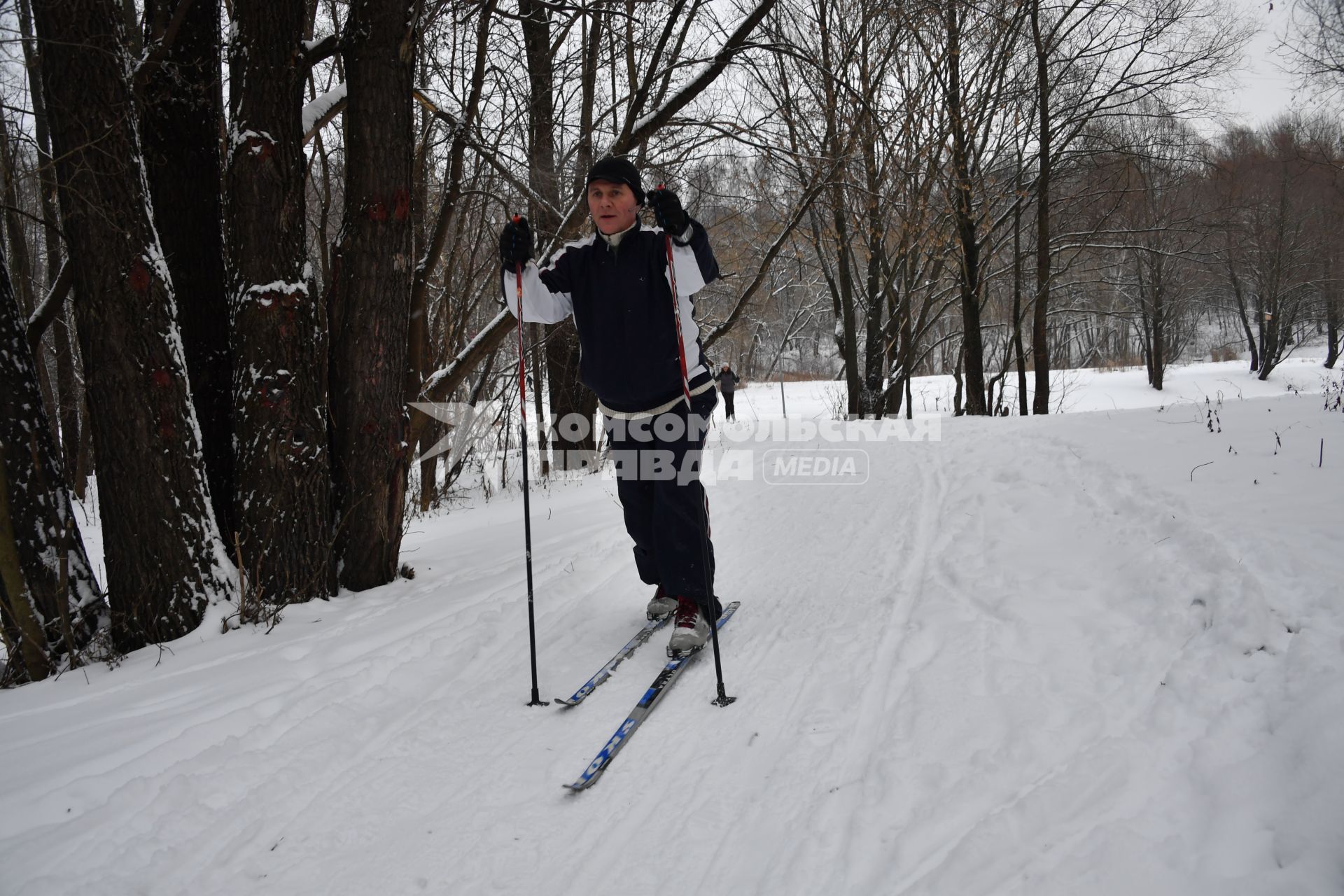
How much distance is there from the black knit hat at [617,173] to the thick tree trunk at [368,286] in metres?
1.57

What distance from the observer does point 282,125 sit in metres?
3.78

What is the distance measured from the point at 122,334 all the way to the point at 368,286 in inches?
46.5

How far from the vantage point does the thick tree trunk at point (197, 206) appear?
364 centimetres

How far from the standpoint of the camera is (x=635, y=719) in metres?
2.46

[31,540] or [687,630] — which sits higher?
[31,540]

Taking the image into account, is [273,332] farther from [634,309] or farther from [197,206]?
[634,309]

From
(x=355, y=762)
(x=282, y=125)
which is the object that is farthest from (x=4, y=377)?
(x=355, y=762)

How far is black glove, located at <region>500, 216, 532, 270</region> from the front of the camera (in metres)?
3.13

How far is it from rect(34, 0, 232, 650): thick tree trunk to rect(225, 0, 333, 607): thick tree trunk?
1.00 feet

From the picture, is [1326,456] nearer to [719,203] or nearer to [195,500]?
[195,500]

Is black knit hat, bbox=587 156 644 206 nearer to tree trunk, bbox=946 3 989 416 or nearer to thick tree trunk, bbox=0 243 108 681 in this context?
thick tree trunk, bbox=0 243 108 681

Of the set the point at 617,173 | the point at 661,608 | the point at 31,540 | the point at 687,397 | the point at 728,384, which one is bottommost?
the point at 661,608

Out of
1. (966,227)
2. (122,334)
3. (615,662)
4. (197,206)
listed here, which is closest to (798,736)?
(615,662)

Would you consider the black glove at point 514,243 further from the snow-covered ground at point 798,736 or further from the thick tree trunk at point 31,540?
the thick tree trunk at point 31,540
